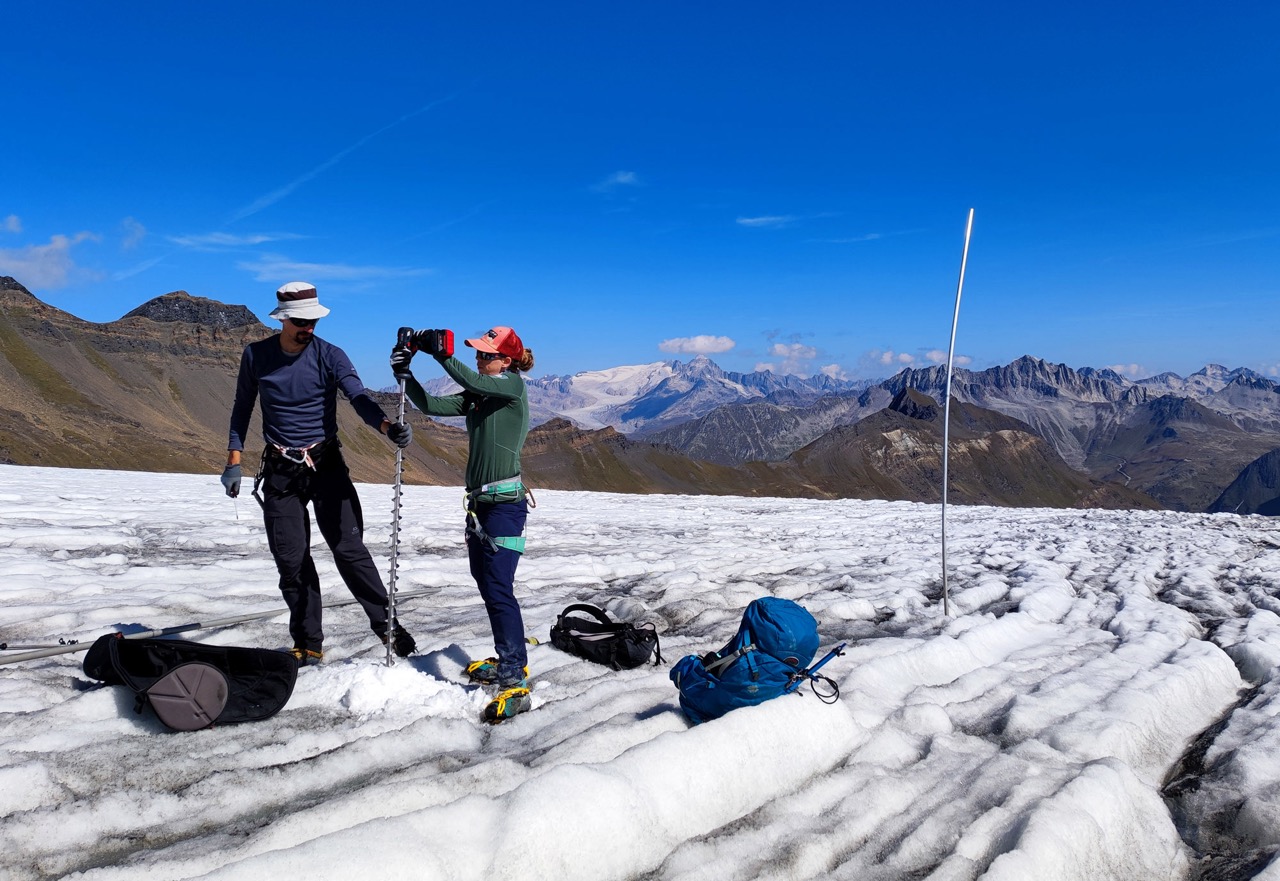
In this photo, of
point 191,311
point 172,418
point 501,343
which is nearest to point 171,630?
point 501,343

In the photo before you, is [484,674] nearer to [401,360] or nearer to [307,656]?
[307,656]

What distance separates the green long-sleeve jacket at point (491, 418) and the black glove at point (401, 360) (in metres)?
0.11

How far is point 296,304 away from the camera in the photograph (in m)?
6.14

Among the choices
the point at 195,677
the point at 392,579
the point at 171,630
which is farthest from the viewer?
the point at 171,630

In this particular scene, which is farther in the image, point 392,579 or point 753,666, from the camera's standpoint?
point 392,579

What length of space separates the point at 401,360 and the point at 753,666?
3.40m

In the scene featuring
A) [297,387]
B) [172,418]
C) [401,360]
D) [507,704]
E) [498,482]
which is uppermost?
[172,418]

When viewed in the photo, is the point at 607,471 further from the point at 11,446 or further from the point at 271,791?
the point at 271,791

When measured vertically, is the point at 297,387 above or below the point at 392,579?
above

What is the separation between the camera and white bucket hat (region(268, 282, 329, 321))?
6.09m

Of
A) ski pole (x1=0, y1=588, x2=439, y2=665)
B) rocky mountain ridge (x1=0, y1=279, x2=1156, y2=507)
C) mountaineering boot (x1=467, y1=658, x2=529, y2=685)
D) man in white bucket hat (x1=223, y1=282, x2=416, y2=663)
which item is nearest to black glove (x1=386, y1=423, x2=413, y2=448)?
man in white bucket hat (x1=223, y1=282, x2=416, y2=663)

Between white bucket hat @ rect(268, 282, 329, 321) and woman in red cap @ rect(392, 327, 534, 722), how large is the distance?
1026 mm

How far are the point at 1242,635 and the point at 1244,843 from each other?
18.1ft

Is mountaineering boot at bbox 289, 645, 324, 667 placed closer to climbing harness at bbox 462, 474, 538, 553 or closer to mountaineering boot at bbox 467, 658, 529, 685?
mountaineering boot at bbox 467, 658, 529, 685
